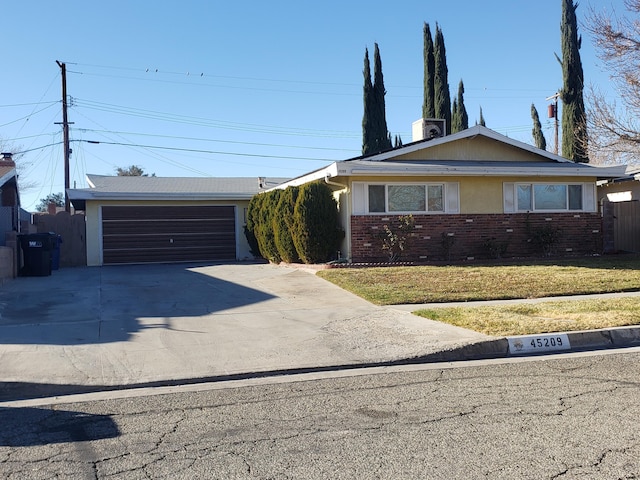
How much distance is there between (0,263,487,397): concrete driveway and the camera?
7.18 m

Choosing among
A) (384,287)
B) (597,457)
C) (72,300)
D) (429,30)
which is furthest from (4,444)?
(429,30)

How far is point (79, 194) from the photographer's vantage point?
66.9 feet

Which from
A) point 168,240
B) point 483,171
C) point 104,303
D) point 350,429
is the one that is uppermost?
point 483,171

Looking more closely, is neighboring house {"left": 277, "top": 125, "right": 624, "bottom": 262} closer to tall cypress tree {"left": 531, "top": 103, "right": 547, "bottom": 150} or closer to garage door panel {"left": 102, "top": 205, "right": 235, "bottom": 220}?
garage door panel {"left": 102, "top": 205, "right": 235, "bottom": 220}

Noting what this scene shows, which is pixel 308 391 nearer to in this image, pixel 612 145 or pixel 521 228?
pixel 521 228

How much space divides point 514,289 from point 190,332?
6.81m

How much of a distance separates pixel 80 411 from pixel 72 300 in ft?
23.2

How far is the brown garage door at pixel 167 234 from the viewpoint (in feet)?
70.3

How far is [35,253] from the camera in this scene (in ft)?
55.4

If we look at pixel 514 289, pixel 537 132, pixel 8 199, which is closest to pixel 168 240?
pixel 8 199

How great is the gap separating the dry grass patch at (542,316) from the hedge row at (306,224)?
6.39 m

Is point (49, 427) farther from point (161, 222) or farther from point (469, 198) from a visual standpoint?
point (161, 222)

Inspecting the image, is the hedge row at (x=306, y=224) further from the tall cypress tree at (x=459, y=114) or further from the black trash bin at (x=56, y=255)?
→ the tall cypress tree at (x=459, y=114)

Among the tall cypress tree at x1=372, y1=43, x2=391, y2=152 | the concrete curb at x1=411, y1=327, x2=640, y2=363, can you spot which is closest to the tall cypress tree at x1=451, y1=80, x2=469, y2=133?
the tall cypress tree at x1=372, y1=43, x2=391, y2=152
